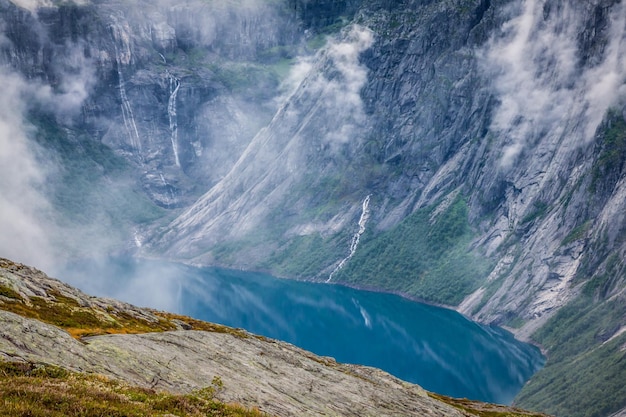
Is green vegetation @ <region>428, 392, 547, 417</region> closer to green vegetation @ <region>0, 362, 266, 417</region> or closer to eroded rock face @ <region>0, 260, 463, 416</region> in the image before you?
eroded rock face @ <region>0, 260, 463, 416</region>

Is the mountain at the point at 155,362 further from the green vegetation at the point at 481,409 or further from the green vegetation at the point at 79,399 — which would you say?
the green vegetation at the point at 481,409

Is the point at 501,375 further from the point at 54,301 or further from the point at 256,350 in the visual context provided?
the point at 54,301

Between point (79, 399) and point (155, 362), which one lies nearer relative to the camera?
point (79, 399)

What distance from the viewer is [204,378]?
143 ft

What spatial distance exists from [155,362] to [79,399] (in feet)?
59.9

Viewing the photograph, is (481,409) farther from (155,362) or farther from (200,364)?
(155,362)

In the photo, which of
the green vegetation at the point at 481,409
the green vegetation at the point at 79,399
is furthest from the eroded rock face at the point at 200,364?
the green vegetation at the point at 481,409

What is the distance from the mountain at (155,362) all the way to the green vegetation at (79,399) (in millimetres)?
128

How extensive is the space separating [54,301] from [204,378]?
85.8 ft

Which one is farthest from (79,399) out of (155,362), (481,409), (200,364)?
(481,409)

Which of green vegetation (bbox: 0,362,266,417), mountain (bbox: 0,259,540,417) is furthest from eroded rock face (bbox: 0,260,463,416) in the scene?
green vegetation (bbox: 0,362,266,417)

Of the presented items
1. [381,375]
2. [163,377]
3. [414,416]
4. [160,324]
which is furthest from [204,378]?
[381,375]

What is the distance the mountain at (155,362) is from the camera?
110 feet

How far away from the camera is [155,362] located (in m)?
43.3
